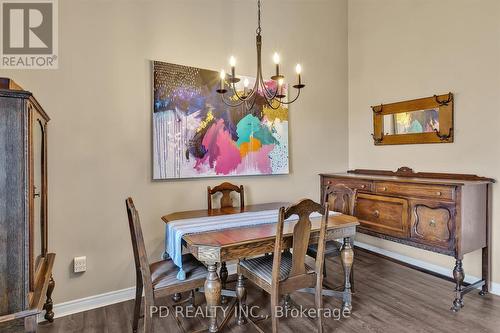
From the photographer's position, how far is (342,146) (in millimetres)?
4137

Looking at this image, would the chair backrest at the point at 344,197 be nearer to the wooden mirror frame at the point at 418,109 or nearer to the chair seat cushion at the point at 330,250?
the chair seat cushion at the point at 330,250

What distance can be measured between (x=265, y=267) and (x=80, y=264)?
154 centimetres

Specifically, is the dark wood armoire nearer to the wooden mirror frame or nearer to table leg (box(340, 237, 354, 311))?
table leg (box(340, 237, 354, 311))

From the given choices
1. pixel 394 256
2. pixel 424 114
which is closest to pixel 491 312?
pixel 394 256

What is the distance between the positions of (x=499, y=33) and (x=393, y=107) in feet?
3.79

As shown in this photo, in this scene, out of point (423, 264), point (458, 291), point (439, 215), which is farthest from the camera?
point (423, 264)

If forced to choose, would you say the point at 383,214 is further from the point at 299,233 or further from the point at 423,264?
the point at 299,233

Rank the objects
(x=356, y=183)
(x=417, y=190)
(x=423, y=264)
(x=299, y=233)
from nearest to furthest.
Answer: (x=299, y=233) → (x=417, y=190) → (x=423, y=264) → (x=356, y=183)

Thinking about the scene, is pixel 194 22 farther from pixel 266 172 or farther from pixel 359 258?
pixel 359 258

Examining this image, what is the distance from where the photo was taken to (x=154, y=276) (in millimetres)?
2010

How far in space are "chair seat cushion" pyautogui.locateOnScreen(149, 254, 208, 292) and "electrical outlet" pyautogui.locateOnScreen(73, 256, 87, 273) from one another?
753mm

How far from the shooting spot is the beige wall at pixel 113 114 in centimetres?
240

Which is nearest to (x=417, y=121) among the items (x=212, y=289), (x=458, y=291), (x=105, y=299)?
(x=458, y=291)

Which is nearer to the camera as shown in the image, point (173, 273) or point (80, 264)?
point (173, 273)
